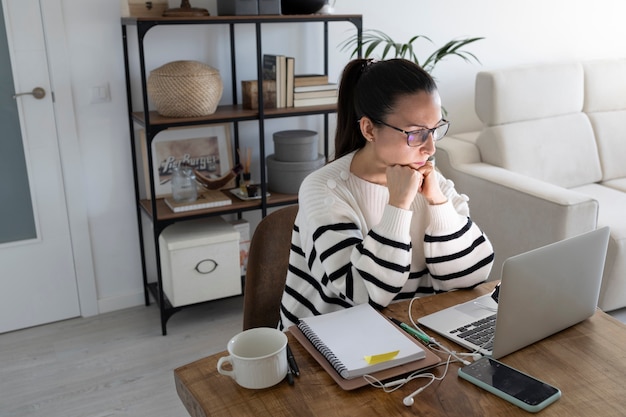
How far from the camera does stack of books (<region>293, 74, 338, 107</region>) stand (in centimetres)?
290

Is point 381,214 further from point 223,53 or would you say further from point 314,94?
point 223,53

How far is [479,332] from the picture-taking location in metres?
1.29

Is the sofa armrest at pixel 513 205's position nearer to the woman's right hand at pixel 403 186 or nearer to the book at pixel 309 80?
the book at pixel 309 80

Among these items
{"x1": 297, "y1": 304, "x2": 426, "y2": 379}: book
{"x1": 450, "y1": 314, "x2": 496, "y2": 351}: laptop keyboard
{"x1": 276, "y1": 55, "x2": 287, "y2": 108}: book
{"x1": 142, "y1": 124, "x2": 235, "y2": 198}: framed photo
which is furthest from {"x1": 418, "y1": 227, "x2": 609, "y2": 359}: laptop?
{"x1": 142, "y1": 124, "x2": 235, "y2": 198}: framed photo

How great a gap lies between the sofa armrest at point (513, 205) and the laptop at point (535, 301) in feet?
4.47

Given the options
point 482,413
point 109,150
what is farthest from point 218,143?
point 482,413

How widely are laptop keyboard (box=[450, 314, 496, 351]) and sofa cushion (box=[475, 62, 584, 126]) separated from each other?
6.65 feet

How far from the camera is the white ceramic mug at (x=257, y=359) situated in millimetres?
1093

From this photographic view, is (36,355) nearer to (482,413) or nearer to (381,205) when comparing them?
(381,205)

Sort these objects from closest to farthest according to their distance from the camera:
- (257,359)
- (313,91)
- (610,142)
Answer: (257,359) → (313,91) → (610,142)

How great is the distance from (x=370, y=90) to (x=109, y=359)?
5.55 ft

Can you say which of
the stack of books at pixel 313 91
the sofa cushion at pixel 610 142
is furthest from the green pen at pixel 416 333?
the sofa cushion at pixel 610 142

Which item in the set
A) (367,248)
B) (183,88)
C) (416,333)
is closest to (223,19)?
(183,88)

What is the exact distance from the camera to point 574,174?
3.33 metres
